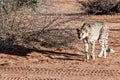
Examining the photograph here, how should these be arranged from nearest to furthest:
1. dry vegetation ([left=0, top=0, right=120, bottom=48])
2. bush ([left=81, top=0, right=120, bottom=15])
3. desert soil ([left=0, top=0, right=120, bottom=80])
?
1. desert soil ([left=0, top=0, right=120, bottom=80])
2. dry vegetation ([left=0, top=0, right=120, bottom=48])
3. bush ([left=81, top=0, right=120, bottom=15])

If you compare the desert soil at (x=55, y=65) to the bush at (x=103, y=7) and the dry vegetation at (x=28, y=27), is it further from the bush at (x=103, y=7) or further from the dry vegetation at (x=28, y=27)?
the bush at (x=103, y=7)

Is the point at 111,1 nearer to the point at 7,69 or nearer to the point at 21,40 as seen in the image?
the point at 21,40

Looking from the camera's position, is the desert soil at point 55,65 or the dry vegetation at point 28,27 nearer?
the desert soil at point 55,65

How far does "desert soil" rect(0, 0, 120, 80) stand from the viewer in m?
11.2

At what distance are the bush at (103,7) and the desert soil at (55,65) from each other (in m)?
9.77

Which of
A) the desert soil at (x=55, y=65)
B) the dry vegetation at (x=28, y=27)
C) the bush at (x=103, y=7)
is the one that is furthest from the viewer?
the bush at (x=103, y=7)

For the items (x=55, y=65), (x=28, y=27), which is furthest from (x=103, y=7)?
(x=55, y=65)

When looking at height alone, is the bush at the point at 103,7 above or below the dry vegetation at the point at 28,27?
below

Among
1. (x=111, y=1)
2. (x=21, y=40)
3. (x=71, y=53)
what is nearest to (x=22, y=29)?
(x=21, y=40)

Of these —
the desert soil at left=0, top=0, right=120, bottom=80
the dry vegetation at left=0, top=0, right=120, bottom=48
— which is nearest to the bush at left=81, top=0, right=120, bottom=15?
the desert soil at left=0, top=0, right=120, bottom=80

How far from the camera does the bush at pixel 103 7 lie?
25.5m

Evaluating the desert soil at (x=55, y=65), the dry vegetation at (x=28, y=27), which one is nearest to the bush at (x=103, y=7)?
the desert soil at (x=55, y=65)

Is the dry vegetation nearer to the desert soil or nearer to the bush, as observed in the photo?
the desert soil

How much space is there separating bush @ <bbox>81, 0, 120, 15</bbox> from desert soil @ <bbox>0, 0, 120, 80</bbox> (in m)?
9.77
